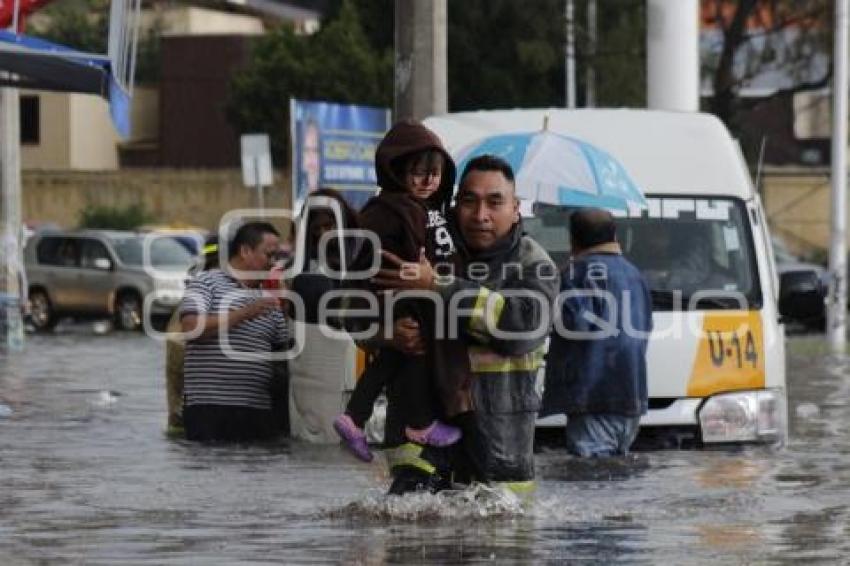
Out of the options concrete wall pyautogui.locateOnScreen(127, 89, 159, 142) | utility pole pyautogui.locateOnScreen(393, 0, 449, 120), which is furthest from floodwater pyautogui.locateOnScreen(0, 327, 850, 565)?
concrete wall pyautogui.locateOnScreen(127, 89, 159, 142)

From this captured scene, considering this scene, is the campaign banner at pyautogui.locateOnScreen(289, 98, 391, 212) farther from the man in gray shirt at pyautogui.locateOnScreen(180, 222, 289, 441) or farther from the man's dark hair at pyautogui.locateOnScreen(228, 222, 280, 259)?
the man's dark hair at pyautogui.locateOnScreen(228, 222, 280, 259)

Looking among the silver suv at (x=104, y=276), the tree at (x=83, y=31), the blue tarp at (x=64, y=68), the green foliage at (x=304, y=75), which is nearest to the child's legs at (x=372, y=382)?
the blue tarp at (x=64, y=68)

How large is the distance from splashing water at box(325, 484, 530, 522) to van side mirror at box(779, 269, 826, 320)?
3510 millimetres

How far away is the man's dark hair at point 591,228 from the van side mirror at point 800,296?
1.13 m

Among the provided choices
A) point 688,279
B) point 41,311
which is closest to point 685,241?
point 688,279

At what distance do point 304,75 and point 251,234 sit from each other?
154ft

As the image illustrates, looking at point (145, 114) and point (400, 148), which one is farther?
point (145, 114)

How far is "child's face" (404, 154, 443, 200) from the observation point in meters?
9.65

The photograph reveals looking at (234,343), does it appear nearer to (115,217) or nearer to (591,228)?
(591,228)

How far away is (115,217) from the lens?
5856 cm

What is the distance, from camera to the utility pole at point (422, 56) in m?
20.1

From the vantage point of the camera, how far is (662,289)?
14.1 metres

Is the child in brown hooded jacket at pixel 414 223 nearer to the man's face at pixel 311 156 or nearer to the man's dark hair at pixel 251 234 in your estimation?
the man's dark hair at pixel 251 234

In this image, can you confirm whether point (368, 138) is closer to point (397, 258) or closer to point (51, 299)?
point (51, 299)
